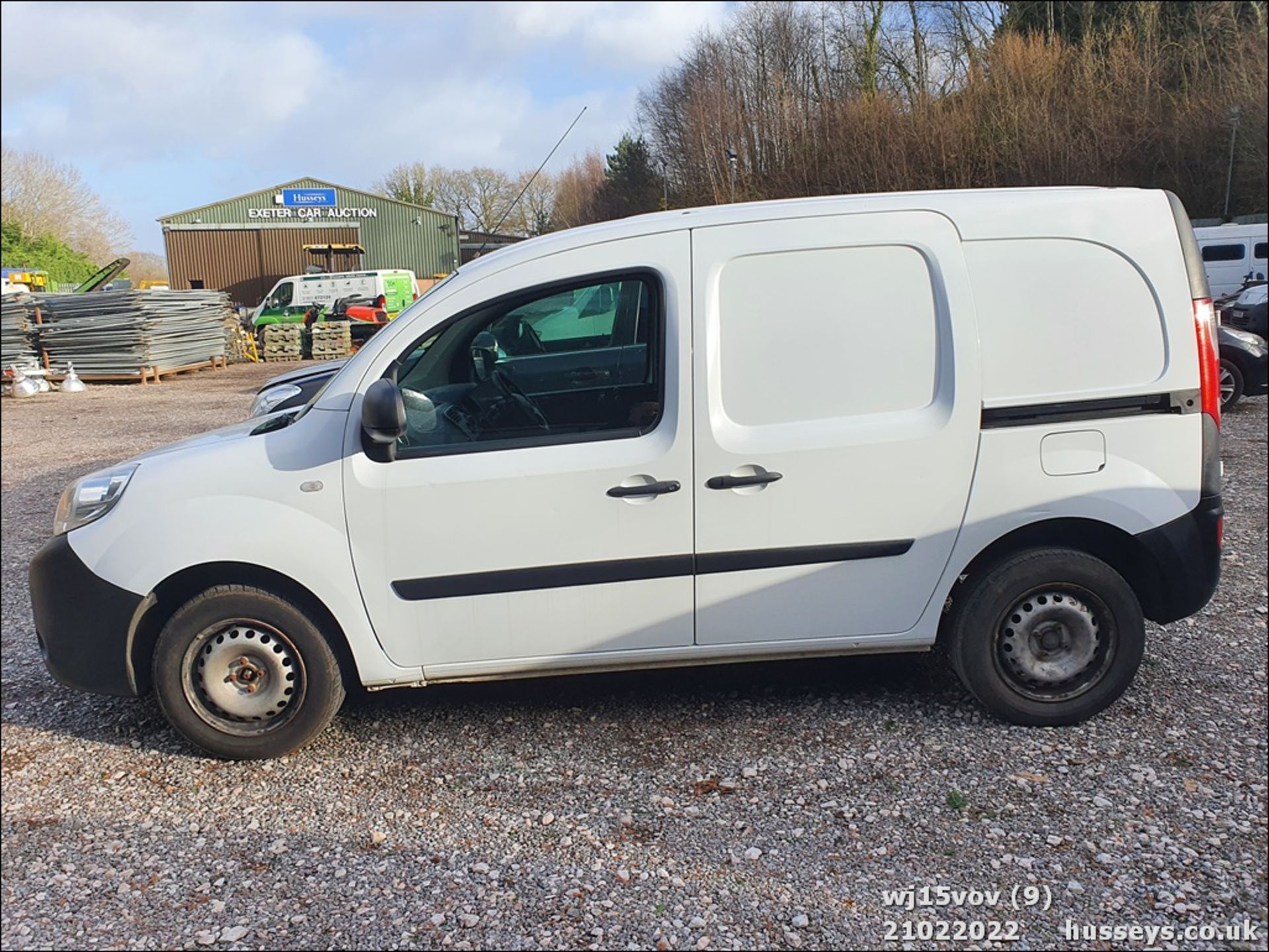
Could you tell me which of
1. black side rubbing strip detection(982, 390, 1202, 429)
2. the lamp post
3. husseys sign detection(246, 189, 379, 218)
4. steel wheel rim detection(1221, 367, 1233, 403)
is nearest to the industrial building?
husseys sign detection(246, 189, 379, 218)

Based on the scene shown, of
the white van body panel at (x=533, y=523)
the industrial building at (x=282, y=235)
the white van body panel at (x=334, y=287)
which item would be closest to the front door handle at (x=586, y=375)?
the white van body panel at (x=533, y=523)

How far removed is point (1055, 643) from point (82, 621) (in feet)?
11.9

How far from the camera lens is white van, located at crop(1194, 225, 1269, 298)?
19766 millimetres

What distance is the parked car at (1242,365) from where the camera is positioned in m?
11.3

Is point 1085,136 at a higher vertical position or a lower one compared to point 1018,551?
higher

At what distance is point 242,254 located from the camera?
43.6 metres

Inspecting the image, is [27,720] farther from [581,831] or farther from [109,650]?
[581,831]

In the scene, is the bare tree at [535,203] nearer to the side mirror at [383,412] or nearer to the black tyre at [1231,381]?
the side mirror at [383,412]

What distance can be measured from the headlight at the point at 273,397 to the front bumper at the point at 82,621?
363cm

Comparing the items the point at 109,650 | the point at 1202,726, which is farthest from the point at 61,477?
the point at 1202,726

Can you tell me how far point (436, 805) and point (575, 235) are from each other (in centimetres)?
212

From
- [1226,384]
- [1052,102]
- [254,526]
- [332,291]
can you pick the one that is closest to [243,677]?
[254,526]

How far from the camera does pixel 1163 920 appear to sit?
2697 millimetres

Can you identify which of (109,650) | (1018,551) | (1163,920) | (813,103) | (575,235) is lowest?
(1163,920)
